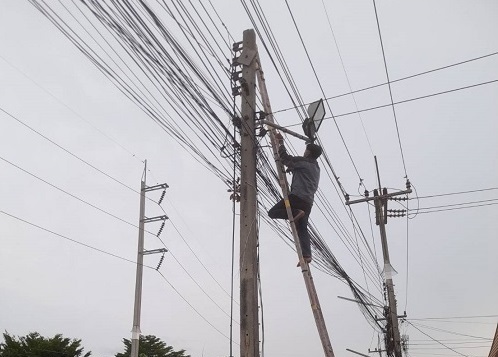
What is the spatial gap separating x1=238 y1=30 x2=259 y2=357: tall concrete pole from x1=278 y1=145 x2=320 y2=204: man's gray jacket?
1.69ft

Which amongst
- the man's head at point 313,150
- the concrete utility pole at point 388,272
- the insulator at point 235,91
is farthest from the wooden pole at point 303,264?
the concrete utility pole at point 388,272

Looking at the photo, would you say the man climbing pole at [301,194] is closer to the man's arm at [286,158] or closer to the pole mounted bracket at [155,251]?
the man's arm at [286,158]

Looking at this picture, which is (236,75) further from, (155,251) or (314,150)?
(155,251)

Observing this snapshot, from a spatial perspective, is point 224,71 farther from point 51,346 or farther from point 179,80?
point 51,346

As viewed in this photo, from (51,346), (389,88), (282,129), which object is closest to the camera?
(282,129)

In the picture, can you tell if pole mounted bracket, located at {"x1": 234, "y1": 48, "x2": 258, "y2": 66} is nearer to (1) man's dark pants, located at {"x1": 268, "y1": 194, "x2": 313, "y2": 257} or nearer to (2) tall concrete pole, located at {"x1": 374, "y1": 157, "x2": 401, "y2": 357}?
(1) man's dark pants, located at {"x1": 268, "y1": 194, "x2": 313, "y2": 257}

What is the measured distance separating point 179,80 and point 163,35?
62cm

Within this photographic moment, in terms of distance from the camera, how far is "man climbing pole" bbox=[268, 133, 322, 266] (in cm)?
603

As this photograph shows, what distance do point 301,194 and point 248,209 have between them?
80 cm

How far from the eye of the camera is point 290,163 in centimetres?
629

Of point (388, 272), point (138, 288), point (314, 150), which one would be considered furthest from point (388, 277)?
point (314, 150)

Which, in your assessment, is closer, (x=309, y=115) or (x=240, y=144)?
(x=240, y=144)

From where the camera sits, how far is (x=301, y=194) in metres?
6.10

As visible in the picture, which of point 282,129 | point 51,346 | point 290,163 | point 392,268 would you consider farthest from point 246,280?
point 51,346
